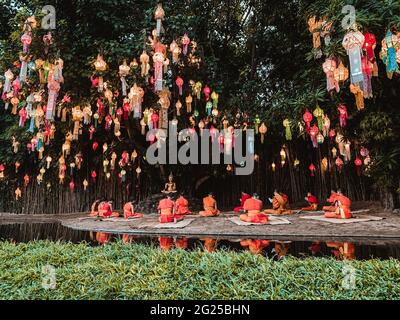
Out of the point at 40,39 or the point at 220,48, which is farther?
the point at 220,48

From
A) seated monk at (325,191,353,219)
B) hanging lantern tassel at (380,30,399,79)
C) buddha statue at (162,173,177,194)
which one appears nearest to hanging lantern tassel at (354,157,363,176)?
seated monk at (325,191,353,219)

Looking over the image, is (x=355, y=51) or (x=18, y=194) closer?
(x=355, y=51)

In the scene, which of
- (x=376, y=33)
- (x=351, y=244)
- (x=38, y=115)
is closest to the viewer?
(x=351, y=244)

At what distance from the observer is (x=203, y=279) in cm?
281

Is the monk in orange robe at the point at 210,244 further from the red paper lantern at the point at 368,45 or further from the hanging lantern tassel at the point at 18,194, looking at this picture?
the hanging lantern tassel at the point at 18,194

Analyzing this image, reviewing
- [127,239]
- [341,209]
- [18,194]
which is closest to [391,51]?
[341,209]

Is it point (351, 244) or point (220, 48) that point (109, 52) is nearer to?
point (220, 48)

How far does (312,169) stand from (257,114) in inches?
136

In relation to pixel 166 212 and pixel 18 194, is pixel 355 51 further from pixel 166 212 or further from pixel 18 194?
pixel 18 194

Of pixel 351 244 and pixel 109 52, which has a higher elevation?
pixel 109 52

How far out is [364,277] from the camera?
2.66 meters

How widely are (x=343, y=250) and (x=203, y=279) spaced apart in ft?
7.42

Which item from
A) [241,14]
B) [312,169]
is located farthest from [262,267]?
[241,14]
